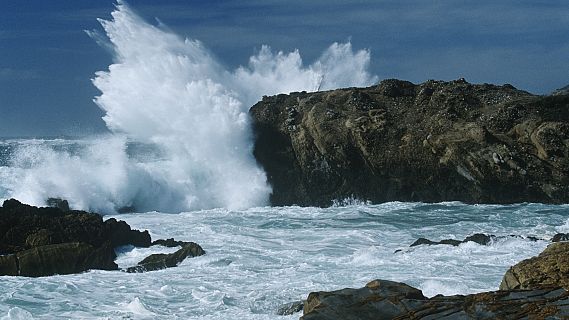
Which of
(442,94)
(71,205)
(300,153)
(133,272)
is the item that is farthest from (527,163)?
(71,205)

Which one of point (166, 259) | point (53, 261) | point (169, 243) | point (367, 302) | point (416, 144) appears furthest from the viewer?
point (416, 144)

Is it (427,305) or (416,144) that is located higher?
(416,144)

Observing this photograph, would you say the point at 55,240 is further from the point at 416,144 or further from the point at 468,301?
the point at 416,144

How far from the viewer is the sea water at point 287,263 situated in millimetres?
11727

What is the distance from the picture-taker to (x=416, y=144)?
85.8 ft

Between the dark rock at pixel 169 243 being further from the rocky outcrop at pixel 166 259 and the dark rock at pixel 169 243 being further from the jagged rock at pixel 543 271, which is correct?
the jagged rock at pixel 543 271

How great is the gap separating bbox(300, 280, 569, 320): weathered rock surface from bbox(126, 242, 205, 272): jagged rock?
851 centimetres

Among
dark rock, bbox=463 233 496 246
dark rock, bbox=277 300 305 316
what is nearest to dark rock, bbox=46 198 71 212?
dark rock, bbox=463 233 496 246

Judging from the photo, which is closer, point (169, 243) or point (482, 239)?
point (482, 239)

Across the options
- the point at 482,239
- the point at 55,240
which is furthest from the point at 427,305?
the point at 55,240

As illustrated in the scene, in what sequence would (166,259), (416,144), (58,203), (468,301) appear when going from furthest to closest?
(58,203)
(416,144)
(166,259)
(468,301)

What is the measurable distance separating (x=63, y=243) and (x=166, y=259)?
2674 millimetres

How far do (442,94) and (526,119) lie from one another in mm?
4413

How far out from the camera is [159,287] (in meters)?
13.3
